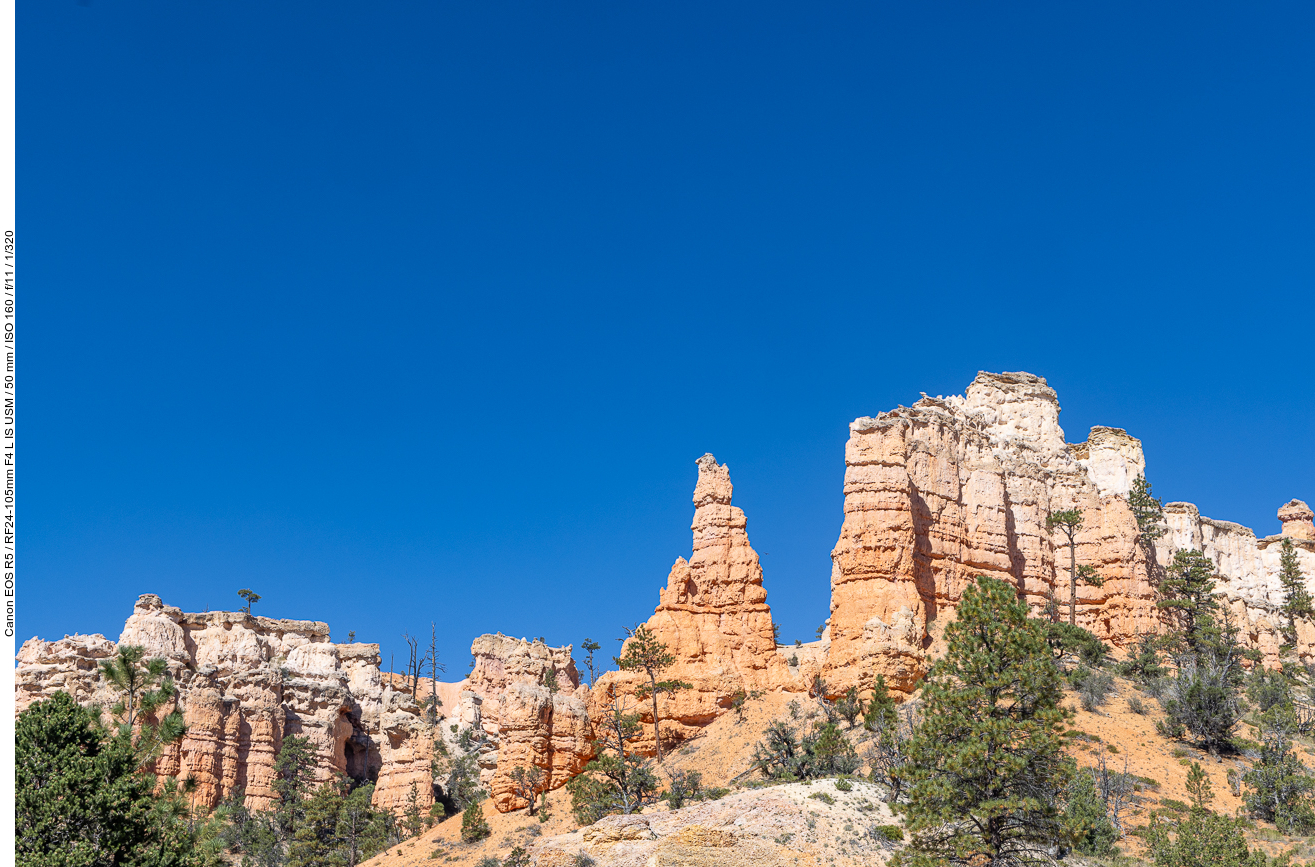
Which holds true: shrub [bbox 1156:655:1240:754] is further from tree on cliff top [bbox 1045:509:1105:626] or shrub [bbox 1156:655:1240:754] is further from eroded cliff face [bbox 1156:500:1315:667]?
eroded cliff face [bbox 1156:500:1315:667]

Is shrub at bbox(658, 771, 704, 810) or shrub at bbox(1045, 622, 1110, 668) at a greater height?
shrub at bbox(1045, 622, 1110, 668)

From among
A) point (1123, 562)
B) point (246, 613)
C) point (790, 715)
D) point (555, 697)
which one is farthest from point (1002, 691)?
point (246, 613)

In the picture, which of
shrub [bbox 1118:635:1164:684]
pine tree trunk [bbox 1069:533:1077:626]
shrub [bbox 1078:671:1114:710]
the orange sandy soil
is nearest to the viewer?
the orange sandy soil

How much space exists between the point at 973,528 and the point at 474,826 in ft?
95.5

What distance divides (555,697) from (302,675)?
2473 centimetres

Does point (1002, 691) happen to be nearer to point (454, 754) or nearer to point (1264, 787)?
point (1264, 787)

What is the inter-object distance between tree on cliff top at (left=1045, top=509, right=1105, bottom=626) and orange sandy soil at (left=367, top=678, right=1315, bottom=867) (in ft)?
27.0

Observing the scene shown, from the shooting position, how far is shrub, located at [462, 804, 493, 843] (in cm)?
4972

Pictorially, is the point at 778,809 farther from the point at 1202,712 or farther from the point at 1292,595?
the point at 1292,595

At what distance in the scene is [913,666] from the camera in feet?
165

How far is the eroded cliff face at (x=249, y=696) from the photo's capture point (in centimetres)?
6206

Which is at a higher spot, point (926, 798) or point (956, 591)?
point (956, 591)

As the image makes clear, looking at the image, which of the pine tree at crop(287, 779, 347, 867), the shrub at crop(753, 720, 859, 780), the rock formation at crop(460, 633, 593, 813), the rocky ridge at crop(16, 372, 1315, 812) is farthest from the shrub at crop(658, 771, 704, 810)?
the pine tree at crop(287, 779, 347, 867)

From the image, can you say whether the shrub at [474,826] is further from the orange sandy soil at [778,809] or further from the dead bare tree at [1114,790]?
the dead bare tree at [1114,790]
